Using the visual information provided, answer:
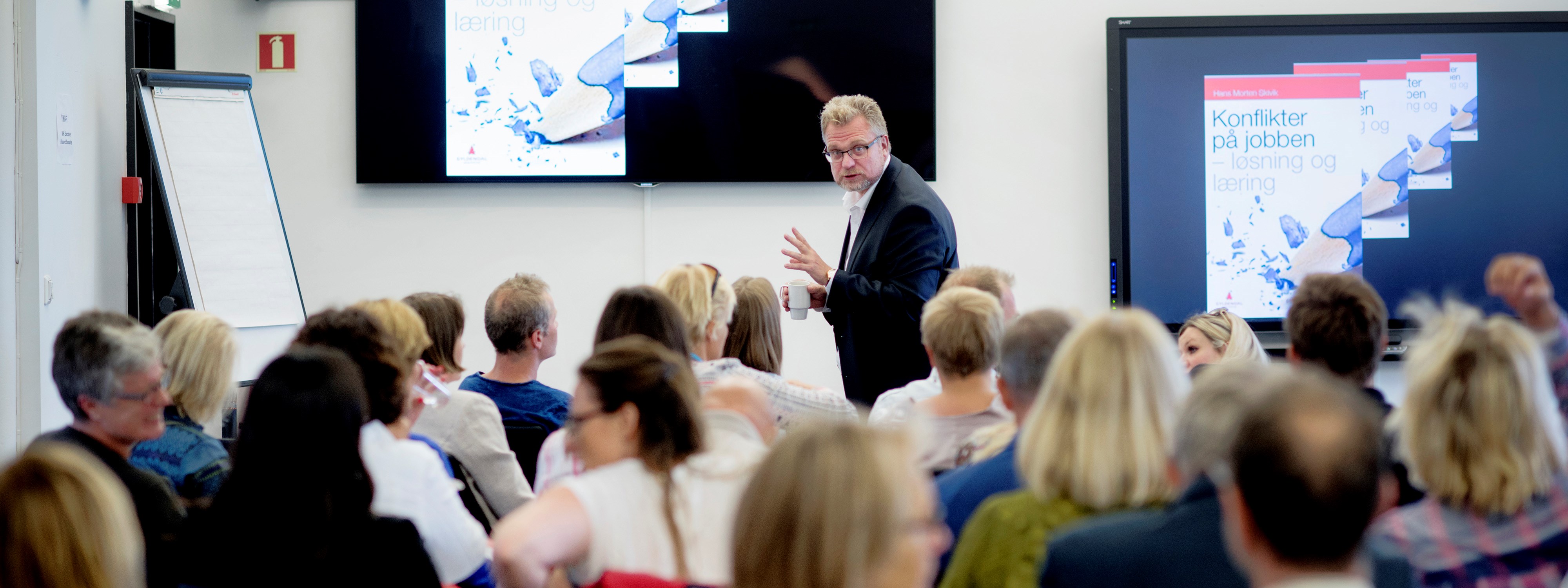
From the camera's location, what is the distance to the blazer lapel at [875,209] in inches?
141

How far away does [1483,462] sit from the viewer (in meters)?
1.56

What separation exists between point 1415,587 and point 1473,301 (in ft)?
13.1

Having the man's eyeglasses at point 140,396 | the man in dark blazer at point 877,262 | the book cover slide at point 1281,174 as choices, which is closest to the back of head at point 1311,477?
the man's eyeglasses at point 140,396

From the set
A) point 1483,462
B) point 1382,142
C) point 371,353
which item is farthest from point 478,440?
point 1382,142

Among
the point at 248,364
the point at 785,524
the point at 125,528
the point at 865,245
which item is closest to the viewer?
the point at 785,524

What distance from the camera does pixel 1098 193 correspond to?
504 cm

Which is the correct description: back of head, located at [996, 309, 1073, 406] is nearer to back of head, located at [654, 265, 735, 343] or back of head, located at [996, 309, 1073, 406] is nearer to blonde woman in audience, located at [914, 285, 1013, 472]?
blonde woman in audience, located at [914, 285, 1013, 472]

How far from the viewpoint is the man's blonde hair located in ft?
11.8

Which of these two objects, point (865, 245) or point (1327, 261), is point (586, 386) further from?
point (1327, 261)

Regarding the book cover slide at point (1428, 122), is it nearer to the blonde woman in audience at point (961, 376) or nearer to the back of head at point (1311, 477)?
the blonde woman in audience at point (961, 376)

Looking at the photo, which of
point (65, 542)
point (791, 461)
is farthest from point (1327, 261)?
point (65, 542)

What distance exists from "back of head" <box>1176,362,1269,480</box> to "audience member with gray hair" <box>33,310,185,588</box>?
1.60m

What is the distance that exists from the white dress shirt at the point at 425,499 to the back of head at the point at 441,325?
37.3 inches

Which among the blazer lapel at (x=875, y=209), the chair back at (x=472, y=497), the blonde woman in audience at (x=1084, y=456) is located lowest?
the chair back at (x=472, y=497)
